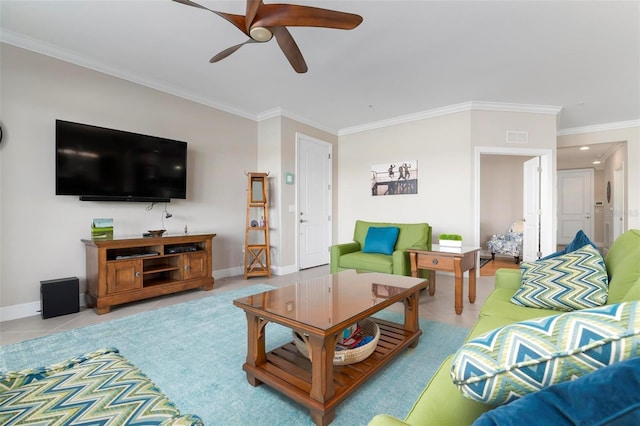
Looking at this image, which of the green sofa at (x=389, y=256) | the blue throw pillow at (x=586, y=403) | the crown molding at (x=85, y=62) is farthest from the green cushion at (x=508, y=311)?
the crown molding at (x=85, y=62)

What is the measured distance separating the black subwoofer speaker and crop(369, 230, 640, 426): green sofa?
10.9 ft

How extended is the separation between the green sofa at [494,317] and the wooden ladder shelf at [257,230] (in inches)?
123

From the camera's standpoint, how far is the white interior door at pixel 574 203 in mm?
8086

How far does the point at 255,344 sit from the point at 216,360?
0.49m

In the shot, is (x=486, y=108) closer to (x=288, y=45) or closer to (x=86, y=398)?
(x=288, y=45)

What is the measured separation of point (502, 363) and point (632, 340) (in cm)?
21

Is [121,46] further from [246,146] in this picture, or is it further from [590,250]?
[590,250]

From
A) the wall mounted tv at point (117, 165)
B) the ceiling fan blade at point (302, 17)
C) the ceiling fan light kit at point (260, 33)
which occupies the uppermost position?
the ceiling fan light kit at point (260, 33)

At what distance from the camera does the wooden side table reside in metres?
2.78

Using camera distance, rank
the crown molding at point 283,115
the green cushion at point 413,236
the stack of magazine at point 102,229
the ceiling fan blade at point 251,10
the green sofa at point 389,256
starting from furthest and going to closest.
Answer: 1. the crown molding at point 283,115
2. the green cushion at point 413,236
3. the green sofa at point 389,256
4. the stack of magazine at point 102,229
5. the ceiling fan blade at point 251,10

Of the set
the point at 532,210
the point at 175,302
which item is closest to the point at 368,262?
the point at 175,302

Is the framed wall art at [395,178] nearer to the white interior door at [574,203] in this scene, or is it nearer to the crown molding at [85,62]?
the crown molding at [85,62]

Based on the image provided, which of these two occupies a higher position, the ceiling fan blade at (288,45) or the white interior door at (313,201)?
the ceiling fan blade at (288,45)

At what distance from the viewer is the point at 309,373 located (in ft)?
5.07
